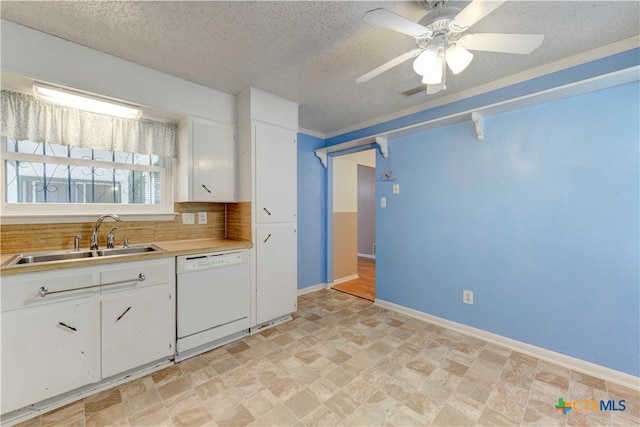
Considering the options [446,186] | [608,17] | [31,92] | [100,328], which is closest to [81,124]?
[31,92]

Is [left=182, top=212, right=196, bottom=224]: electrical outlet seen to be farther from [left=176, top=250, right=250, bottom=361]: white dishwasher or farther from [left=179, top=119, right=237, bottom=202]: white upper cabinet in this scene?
[left=176, top=250, right=250, bottom=361]: white dishwasher

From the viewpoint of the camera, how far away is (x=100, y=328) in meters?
1.76

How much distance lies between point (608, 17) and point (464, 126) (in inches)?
42.9

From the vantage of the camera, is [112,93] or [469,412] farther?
[112,93]

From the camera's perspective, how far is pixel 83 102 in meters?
1.99

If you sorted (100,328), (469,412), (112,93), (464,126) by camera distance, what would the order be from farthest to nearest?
(464,126) → (112,93) → (100,328) → (469,412)

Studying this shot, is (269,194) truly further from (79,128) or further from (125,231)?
(79,128)

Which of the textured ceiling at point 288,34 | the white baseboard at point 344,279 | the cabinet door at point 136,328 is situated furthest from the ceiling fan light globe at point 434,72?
the white baseboard at point 344,279

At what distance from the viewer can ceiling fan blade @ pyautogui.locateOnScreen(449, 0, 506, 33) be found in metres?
1.12

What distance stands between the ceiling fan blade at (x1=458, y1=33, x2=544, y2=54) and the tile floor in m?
2.07

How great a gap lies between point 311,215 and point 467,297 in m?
2.16

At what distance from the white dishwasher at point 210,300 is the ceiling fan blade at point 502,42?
231cm

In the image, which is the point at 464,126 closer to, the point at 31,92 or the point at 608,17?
the point at 608,17

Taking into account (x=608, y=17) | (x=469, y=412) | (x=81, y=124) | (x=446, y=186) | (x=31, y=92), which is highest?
(x=608, y=17)
